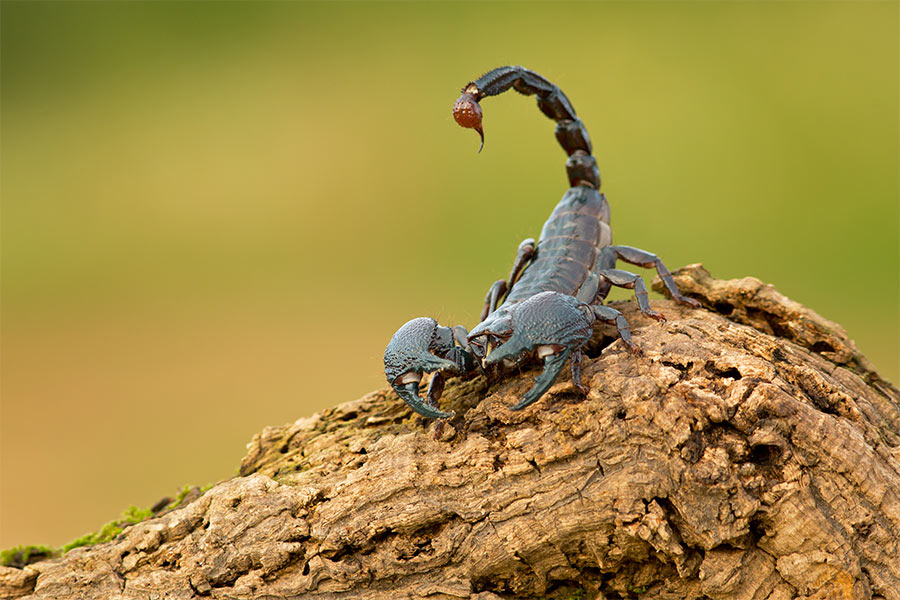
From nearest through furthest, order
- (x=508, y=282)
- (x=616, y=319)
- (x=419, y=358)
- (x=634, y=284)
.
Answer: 1. (x=419, y=358)
2. (x=616, y=319)
3. (x=634, y=284)
4. (x=508, y=282)

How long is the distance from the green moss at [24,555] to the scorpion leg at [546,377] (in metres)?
2.18

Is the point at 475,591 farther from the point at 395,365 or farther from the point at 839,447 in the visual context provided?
the point at 839,447

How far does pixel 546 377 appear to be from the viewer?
2584 mm

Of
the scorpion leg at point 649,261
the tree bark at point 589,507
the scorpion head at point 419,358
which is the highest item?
the scorpion leg at point 649,261

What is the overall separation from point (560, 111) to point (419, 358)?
166cm

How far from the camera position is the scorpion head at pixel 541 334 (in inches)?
103

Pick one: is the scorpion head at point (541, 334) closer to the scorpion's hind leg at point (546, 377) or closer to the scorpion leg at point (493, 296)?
the scorpion's hind leg at point (546, 377)

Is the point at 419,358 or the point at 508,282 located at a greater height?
the point at 508,282

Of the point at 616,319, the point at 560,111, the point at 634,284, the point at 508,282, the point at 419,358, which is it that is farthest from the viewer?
the point at 560,111

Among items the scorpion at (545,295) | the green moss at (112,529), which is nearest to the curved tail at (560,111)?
the scorpion at (545,295)

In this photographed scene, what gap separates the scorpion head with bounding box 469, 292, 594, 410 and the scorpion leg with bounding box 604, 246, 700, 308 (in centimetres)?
79

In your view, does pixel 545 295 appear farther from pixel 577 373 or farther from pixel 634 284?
pixel 634 284

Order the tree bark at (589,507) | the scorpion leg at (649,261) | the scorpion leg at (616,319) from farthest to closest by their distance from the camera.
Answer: the scorpion leg at (649,261)
the scorpion leg at (616,319)
the tree bark at (589,507)

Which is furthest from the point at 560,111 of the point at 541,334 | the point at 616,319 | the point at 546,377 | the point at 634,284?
the point at 546,377
